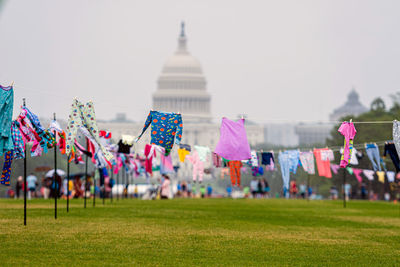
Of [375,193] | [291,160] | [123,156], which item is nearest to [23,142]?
[291,160]

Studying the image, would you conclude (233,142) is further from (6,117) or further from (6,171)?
(6,117)

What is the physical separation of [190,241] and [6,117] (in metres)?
4.68

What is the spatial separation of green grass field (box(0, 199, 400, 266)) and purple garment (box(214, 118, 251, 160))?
1.95 m

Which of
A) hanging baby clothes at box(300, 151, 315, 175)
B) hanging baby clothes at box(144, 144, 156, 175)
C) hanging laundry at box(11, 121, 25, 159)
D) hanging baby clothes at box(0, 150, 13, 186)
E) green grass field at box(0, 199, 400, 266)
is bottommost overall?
green grass field at box(0, 199, 400, 266)

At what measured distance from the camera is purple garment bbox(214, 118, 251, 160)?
27.7m

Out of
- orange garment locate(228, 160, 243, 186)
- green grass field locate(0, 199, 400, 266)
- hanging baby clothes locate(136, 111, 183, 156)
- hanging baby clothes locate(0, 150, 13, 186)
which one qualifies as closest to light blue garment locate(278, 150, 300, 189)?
orange garment locate(228, 160, 243, 186)

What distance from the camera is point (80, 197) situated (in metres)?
55.6

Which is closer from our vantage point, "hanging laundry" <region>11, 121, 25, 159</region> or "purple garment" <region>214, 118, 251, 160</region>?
"hanging laundry" <region>11, 121, 25, 159</region>

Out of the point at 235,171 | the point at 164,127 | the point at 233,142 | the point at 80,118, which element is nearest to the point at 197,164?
the point at 235,171

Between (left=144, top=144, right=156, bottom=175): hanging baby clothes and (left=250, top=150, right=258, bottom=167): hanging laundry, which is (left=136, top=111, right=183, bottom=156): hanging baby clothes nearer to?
(left=250, top=150, right=258, bottom=167): hanging laundry

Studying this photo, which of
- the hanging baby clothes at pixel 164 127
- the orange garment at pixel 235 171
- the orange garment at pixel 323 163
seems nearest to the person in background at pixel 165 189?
the orange garment at pixel 323 163

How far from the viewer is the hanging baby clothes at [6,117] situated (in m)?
19.4

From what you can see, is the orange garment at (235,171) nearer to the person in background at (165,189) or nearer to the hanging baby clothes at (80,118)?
the person in background at (165,189)

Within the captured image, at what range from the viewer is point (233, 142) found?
27750mm
